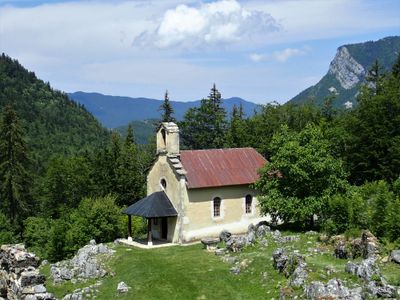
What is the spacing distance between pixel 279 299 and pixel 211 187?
18.4 meters

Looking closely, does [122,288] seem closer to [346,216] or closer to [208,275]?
[208,275]

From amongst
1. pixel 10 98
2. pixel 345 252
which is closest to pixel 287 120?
pixel 345 252

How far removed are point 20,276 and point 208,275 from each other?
11.6 meters

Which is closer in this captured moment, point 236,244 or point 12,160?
point 236,244

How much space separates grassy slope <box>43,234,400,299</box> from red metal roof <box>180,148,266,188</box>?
8133mm

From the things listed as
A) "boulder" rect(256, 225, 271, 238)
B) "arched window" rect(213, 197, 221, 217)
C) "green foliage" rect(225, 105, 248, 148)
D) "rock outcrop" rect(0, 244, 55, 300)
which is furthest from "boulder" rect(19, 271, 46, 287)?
"green foliage" rect(225, 105, 248, 148)

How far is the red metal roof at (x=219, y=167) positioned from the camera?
4288 centimetres

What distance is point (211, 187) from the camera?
4281 centimetres

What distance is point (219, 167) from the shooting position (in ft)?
146

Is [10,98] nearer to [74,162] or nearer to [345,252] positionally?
[74,162]

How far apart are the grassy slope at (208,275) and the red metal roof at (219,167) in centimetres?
813

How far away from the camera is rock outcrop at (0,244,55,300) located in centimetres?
3039

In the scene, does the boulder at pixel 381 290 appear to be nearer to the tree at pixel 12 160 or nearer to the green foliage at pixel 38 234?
the green foliage at pixel 38 234

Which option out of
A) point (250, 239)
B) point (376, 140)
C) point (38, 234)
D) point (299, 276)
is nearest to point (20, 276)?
point (250, 239)
